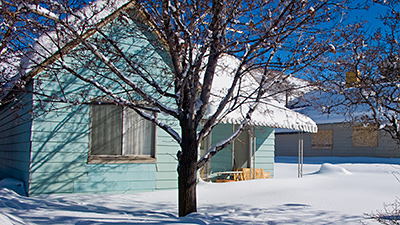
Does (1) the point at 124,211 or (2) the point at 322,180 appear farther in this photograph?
(2) the point at 322,180

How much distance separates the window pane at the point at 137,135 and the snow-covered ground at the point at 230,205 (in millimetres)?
1045

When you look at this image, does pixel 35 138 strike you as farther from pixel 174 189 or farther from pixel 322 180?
pixel 322 180

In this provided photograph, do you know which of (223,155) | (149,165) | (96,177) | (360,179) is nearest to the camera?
(96,177)

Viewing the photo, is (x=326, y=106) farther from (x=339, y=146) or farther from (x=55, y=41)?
(x=339, y=146)

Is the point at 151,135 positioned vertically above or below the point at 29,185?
above

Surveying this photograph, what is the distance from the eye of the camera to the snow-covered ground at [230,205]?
219 inches

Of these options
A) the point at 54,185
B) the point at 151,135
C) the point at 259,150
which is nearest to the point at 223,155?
the point at 259,150

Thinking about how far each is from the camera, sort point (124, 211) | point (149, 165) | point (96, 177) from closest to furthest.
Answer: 1. point (124, 211)
2. point (96, 177)
3. point (149, 165)

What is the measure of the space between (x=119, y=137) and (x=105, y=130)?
0.35m

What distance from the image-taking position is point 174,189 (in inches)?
351

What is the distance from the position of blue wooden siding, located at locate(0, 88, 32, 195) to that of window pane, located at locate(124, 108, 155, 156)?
2055mm

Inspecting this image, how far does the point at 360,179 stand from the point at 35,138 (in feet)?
27.9

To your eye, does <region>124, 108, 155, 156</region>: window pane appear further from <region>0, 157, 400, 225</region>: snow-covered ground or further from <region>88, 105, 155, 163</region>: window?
<region>0, 157, 400, 225</region>: snow-covered ground

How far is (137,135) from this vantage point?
8.56 metres
